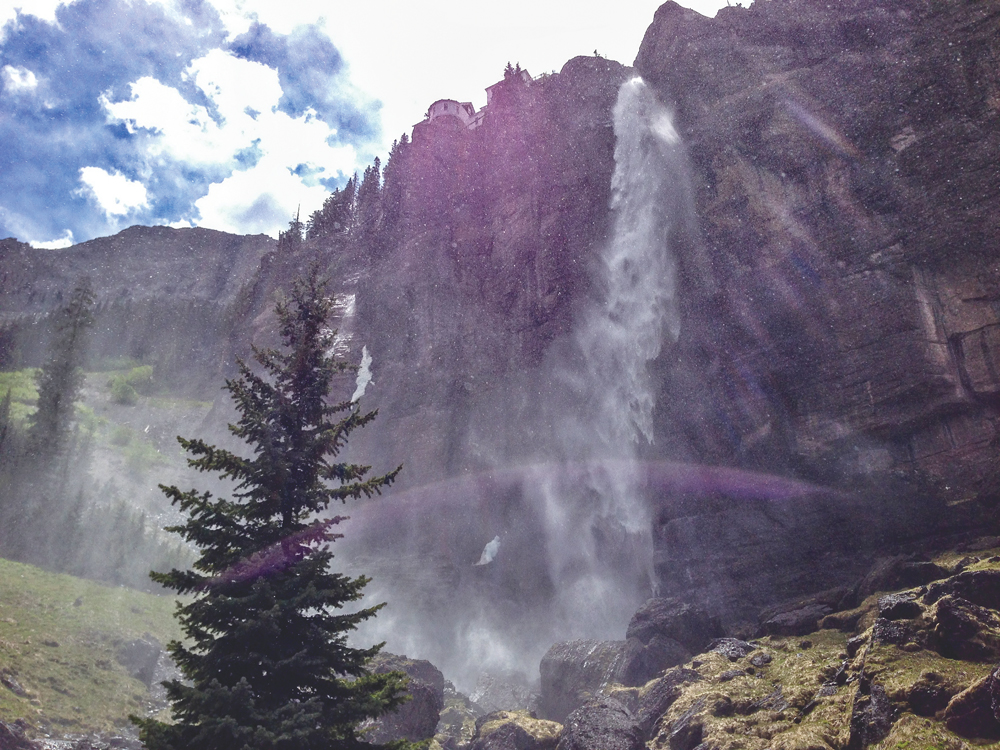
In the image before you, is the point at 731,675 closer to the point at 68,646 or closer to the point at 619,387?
the point at 619,387

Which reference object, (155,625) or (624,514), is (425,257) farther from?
(155,625)

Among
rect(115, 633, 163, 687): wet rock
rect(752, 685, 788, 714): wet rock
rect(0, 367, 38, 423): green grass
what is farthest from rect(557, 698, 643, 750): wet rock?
rect(0, 367, 38, 423): green grass

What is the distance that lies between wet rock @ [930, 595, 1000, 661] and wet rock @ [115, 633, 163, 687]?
36.1m

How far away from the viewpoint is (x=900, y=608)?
61.5 ft

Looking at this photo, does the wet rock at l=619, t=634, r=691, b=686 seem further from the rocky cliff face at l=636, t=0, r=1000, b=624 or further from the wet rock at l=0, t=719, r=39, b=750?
the wet rock at l=0, t=719, r=39, b=750

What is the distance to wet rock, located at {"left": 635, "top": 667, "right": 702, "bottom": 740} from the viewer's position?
71.9 feet

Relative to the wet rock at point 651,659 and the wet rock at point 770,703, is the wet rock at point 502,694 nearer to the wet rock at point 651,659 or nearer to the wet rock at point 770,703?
the wet rock at point 651,659

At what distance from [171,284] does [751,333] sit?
445 ft

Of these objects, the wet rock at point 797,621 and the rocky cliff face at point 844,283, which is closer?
the wet rock at point 797,621

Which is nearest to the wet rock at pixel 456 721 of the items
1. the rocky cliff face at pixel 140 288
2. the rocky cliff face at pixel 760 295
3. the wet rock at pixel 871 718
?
the rocky cliff face at pixel 760 295

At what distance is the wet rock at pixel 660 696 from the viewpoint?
21906mm

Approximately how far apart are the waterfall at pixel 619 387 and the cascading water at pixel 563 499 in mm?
106

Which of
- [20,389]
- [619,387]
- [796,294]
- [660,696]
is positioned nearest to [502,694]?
[660,696]

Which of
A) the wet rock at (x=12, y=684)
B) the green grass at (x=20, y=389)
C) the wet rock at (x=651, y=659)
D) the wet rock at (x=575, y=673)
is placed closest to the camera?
the wet rock at (x=12, y=684)
